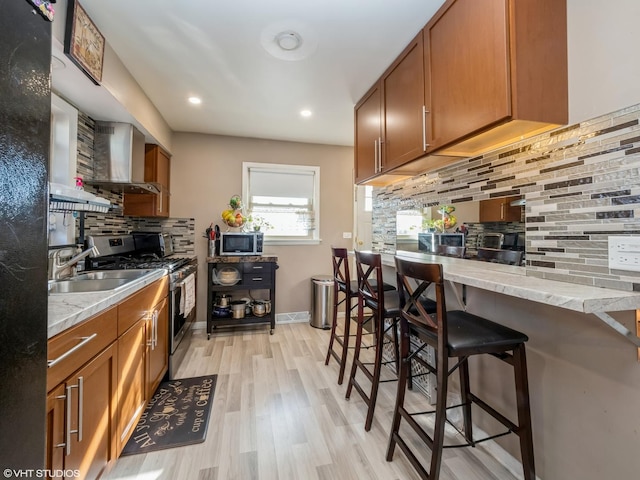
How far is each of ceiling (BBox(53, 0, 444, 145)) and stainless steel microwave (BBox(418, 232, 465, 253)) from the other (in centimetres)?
132

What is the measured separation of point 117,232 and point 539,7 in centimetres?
345

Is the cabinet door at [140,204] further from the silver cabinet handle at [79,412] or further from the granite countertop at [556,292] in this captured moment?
the granite countertop at [556,292]

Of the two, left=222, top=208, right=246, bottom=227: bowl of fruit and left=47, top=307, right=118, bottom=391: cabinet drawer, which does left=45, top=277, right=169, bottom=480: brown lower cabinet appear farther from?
left=222, top=208, right=246, bottom=227: bowl of fruit

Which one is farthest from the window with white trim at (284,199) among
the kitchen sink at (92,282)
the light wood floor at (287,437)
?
the kitchen sink at (92,282)

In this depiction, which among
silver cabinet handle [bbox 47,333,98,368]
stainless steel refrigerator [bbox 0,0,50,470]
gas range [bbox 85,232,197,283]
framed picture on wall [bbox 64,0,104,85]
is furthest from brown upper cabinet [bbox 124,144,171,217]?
stainless steel refrigerator [bbox 0,0,50,470]

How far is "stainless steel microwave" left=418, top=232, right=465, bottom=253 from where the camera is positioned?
1956 millimetres

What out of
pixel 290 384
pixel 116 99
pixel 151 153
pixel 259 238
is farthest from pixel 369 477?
pixel 151 153

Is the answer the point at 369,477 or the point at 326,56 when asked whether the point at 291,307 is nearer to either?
the point at 369,477

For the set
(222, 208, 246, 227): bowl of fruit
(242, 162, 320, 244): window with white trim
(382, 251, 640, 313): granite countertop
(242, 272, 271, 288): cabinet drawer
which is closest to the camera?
(382, 251, 640, 313): granite countertop

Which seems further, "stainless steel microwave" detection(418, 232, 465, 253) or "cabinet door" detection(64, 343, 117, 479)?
"stainless steel microwave" detection(418, 232, 465, 253)

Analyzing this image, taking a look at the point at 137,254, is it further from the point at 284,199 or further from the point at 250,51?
the point at 250,51

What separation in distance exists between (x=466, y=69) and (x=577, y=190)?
0.75m

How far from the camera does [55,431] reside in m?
0.91

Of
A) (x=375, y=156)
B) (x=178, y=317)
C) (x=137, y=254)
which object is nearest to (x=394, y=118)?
(x=375, y=156)
